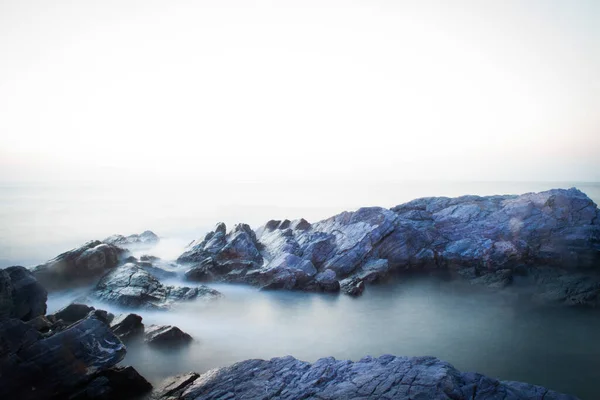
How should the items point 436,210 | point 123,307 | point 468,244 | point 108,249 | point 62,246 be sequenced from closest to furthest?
point 123,307 → point 108,249 → point 468,244 → point 436,210 → point 62,246

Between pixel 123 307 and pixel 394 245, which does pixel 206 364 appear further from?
pixel 394 245

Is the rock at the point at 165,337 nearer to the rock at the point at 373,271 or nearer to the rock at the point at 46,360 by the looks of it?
the rock at the point at 46,360

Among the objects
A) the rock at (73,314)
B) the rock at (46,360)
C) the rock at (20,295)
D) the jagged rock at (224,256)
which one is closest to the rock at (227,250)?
the jagged rock at (224,256)

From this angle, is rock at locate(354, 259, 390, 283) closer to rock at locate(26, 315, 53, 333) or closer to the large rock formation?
the large rock formation

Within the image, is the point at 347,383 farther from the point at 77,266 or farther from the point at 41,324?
the point at 77,266

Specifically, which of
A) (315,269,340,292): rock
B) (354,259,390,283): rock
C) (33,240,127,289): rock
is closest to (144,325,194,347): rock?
(315,269,340,292): rock

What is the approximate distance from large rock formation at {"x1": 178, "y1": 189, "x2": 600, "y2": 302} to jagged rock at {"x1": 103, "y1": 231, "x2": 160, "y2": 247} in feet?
28.7

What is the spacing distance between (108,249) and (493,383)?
2533 cm

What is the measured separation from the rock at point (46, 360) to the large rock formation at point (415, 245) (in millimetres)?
12692

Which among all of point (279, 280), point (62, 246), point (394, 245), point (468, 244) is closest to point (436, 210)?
point (468, 244)

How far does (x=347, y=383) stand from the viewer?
989 centimetres

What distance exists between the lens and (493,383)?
31.0 feet

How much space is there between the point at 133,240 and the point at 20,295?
20429 millimetres

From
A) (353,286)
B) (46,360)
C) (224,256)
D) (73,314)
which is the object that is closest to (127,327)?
(73,314)
